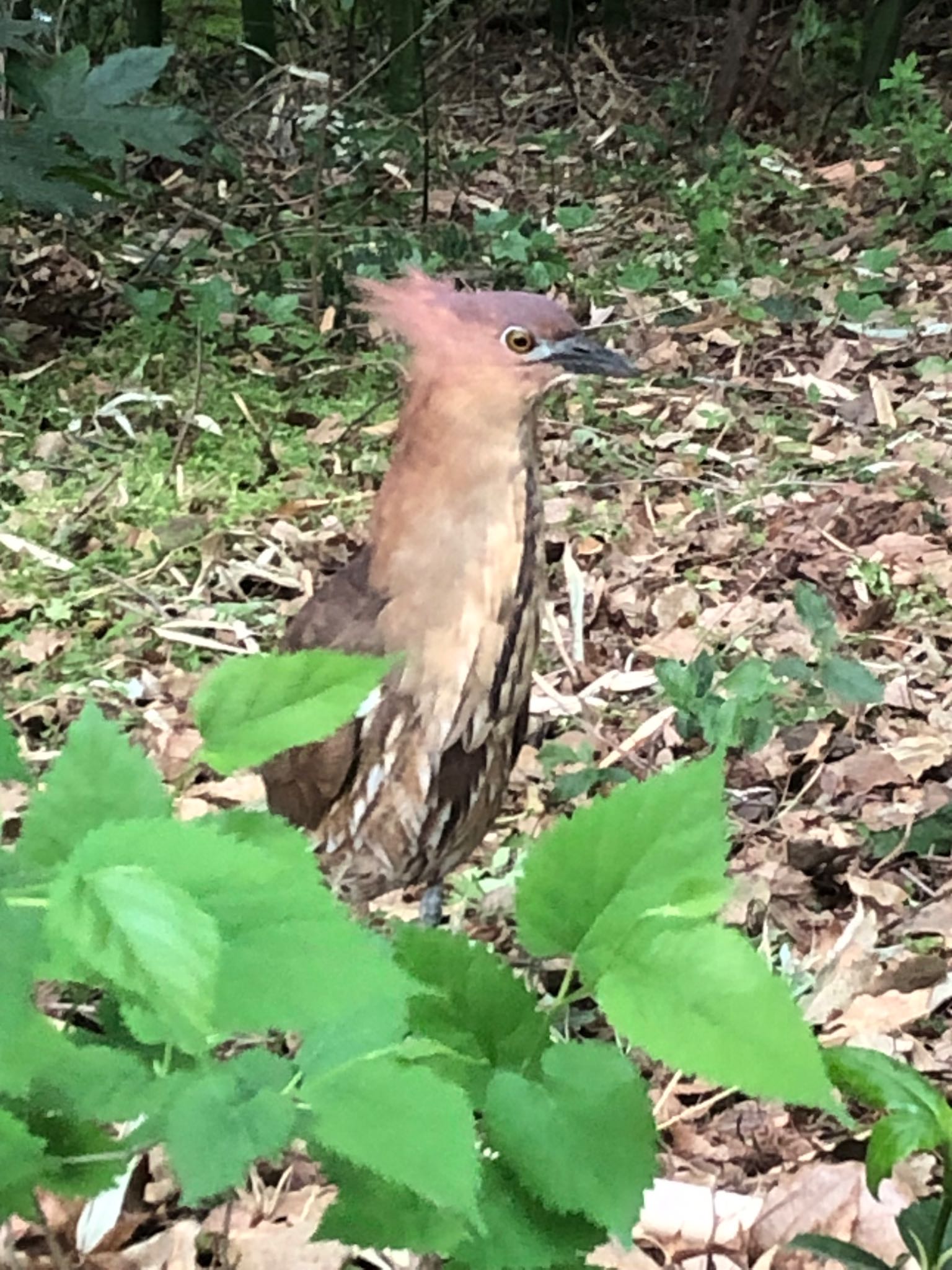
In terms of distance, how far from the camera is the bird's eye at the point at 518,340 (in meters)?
1.39

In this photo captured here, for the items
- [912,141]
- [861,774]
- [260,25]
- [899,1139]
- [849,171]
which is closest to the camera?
[899,1139]

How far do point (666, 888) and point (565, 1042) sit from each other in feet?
0.30

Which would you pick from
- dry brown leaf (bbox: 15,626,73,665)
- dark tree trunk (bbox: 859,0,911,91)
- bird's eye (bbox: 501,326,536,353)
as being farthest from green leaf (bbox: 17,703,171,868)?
dark tree trunk (bbox: 859,0,911,91)

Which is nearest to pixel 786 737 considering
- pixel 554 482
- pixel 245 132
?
pixel 554 482

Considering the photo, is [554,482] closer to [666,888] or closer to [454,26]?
[666,888]

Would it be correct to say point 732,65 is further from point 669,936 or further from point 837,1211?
point 669,936

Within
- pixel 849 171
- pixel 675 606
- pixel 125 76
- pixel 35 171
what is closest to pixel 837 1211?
pixel 675 606

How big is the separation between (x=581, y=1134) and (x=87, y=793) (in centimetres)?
25

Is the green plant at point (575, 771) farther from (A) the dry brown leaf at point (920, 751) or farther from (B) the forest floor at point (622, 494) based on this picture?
(A) the dry brown leaf at point (920, 751)

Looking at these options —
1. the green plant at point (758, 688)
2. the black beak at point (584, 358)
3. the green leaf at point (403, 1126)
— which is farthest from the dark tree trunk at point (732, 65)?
the green leaf at point (403, 1126)

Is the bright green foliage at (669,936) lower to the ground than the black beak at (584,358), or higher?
higher

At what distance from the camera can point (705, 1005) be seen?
0.55 m

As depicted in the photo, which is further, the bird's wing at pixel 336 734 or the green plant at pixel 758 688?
the green plant at pixel 758 688

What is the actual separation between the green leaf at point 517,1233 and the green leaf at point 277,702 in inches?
7.8
